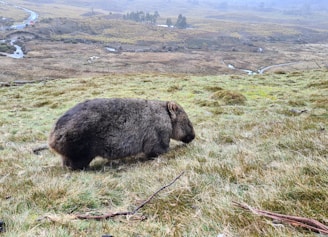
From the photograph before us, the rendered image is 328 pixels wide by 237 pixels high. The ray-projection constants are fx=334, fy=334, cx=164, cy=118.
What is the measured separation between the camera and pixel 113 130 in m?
7.21

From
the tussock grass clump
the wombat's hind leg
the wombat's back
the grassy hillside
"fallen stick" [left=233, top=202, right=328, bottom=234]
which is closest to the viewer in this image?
"fallen stick" [left=233, top=202, right=328, bottom=234]

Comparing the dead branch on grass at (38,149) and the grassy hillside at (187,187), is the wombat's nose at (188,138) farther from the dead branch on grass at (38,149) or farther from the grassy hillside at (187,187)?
the dead branch on grass at (38,149)

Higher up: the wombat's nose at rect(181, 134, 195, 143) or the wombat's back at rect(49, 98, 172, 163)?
the wombat's back at rect(49, 98, 172, 163)

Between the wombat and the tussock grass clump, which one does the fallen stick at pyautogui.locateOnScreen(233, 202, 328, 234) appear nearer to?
the wombat

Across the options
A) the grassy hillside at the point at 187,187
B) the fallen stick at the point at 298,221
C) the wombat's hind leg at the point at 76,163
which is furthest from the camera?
the wombat's hind leg at the point at 76,163

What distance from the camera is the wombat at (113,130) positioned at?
263 inches

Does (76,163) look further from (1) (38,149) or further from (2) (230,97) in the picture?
(2) (230,97)

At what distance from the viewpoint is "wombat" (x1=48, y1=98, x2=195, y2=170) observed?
21.9ft

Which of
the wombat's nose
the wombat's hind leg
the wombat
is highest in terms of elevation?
the wombat

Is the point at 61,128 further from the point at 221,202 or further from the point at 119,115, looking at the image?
the point at 221,202

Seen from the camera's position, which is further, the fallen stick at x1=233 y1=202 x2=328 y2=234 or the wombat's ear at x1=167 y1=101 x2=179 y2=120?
the wombat's ear at x1=167 y1=101 x2=179 y2=120

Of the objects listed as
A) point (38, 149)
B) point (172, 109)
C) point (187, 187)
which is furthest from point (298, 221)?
point (38, 149)

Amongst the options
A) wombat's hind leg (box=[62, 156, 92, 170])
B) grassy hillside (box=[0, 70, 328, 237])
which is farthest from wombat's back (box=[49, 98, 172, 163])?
grassy hillside (box=[0, 70, 328, 237])

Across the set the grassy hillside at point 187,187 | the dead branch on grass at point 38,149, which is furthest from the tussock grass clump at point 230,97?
the dead branch on grass at point 38,149
